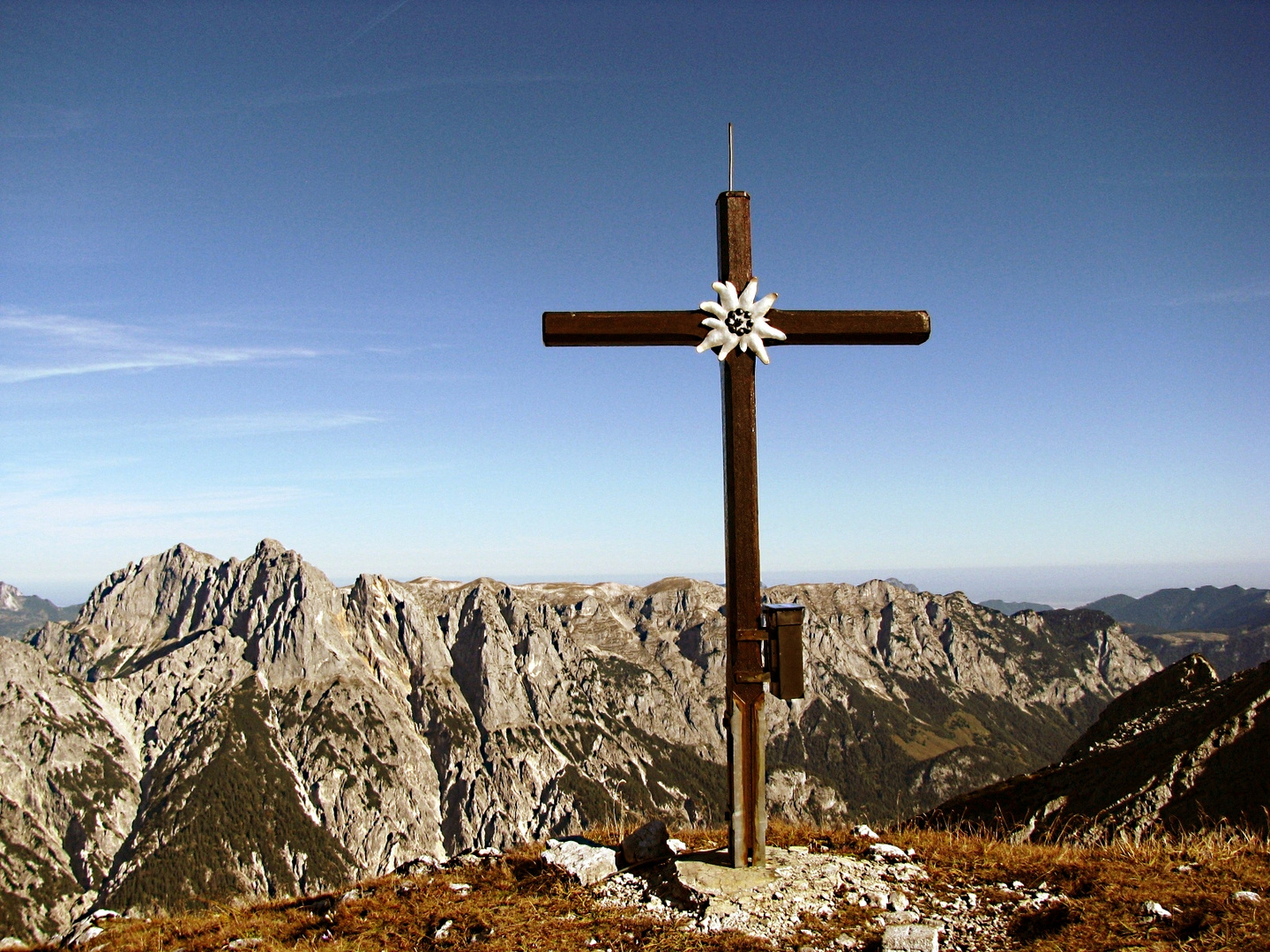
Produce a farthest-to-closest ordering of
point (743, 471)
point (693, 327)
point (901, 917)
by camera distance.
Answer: point (693, 327)
point (743, 471)
point (901, 917)

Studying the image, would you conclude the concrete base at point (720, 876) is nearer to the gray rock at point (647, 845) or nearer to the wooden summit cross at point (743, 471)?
the wooden summit cross at point (743, 471)

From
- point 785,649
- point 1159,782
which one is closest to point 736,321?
point 785,649

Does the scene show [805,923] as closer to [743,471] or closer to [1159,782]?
[743,471]

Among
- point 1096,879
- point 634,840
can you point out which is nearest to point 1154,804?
point 1096,879

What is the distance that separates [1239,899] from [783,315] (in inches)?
342

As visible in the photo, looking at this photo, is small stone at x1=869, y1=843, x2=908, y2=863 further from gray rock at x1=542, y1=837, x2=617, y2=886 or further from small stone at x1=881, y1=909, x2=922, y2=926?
gray rock at x1=542, y1=837, x2=617, y2=886

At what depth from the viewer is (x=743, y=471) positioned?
402 inches

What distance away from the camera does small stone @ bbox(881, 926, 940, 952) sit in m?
7.05

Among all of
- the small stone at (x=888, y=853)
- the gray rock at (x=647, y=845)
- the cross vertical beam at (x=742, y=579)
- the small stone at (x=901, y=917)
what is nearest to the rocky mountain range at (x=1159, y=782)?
the small stone at (x=888, y=853)

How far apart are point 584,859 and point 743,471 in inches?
233

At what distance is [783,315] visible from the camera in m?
10.5

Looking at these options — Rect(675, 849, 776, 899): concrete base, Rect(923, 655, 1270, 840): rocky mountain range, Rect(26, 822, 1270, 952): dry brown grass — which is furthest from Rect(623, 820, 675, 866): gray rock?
Rect(923, 655, 1270, 840): rocky mountain range

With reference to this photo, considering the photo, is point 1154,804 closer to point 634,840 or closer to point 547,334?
point 634,840

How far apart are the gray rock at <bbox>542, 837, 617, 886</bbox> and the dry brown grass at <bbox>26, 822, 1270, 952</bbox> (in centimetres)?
21
